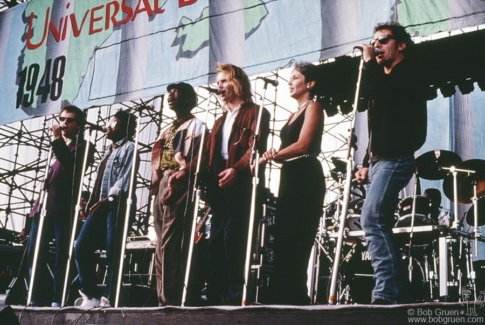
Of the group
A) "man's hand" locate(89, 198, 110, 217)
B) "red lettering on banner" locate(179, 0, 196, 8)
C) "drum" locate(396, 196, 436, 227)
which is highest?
"red lettering on banner" locate(179, 0, 196, 8)

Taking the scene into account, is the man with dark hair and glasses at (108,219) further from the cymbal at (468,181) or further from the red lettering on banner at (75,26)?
the cymbal at (468,181)

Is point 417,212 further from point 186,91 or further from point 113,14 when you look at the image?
point 113,14

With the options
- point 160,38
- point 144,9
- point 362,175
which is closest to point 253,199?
point 362,175

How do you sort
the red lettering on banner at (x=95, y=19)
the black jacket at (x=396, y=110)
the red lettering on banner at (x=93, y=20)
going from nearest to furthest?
Answer: the black jacket at (x=396, y=110) → the red lettering on banner at (x=95, y=19) → the red lettering on banner at (x=93, y=20)

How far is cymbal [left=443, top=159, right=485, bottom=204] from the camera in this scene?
629cm

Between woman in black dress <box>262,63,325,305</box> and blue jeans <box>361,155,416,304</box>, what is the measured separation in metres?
0.44

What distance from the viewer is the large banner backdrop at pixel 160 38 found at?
5.05m

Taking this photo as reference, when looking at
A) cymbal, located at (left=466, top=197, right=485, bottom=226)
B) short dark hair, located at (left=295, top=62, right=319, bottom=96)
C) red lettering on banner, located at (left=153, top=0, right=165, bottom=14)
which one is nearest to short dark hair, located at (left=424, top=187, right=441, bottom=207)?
cymbal, located at (left=466, top=197, right=485, bottom=226)

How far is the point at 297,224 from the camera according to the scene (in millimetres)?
3588

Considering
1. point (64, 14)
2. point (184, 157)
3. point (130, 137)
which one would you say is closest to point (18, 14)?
point (64, 14)

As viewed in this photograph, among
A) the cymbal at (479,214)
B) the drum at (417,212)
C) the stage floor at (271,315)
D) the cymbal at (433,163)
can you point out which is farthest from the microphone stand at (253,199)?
the cymbal at (479,214)

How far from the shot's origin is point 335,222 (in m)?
6.74

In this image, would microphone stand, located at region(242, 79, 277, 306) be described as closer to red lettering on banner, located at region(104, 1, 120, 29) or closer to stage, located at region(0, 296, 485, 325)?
stage, located at region(0, 296, 485, 325)

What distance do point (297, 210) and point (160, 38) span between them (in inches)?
138
